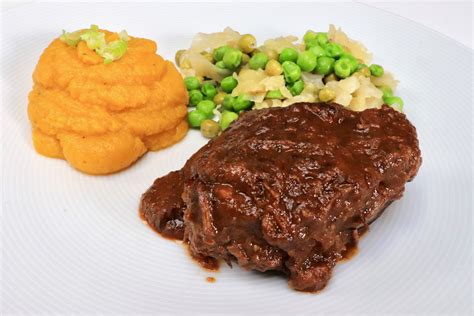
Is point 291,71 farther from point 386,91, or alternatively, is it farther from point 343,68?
point 386,91

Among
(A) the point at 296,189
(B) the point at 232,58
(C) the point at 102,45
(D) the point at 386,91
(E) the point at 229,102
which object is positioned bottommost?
(E) the point at 229,102

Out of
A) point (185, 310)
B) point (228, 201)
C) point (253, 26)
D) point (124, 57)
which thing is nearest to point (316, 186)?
point (228, 201)

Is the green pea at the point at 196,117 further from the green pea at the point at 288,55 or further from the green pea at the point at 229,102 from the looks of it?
the green pea at the point at 288,55

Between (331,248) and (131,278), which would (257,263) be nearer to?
(331,248)

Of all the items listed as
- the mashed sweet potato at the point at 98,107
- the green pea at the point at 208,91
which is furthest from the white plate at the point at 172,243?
the green pea at the point at 208,91

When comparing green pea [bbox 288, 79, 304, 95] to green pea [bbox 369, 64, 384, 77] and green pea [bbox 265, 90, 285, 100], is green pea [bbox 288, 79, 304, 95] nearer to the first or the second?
green pea [bbox 265, 90, 285, 100]

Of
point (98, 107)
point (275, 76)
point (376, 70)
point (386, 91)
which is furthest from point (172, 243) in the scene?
point (376, 70)
